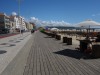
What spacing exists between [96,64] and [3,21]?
99776 mm

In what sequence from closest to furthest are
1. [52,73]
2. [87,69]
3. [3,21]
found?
[52,73] < [87,69] < [3,21]

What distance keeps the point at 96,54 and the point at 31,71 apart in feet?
14.0

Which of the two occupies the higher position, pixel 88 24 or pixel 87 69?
pixel 88 24

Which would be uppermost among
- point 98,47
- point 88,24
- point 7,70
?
point 88,24

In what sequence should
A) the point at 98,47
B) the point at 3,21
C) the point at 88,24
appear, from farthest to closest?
the point at 3,21
the point at 88,24
the point at 98,47

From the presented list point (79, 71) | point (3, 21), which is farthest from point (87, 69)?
point (3, 21)

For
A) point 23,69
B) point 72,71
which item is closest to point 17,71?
point 23,69

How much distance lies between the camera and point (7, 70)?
740cm

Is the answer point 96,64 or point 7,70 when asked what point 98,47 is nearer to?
point 96,64

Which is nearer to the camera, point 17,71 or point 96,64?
point 17,71

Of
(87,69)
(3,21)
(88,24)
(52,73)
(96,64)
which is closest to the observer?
(52,73)

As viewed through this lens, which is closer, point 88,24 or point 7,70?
point 7,70

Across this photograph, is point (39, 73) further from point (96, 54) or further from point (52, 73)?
point (96, 54)

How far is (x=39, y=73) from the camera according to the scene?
686 cm
